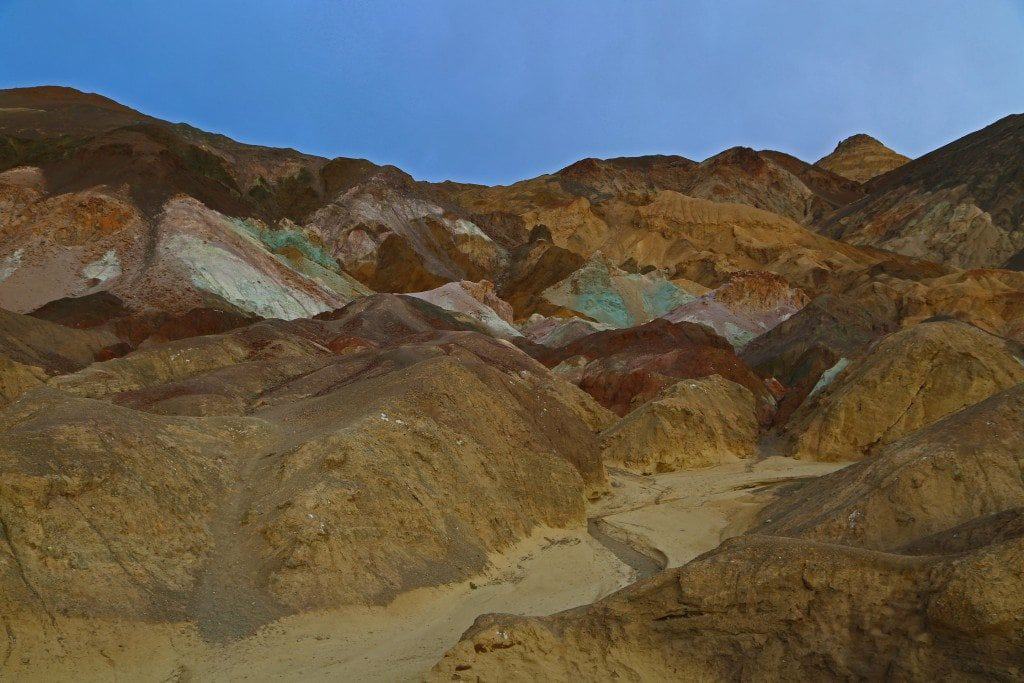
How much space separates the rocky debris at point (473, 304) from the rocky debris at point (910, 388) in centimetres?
3052

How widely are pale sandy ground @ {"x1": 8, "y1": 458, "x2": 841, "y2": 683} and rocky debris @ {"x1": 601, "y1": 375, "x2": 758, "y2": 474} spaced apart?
6.24 meters

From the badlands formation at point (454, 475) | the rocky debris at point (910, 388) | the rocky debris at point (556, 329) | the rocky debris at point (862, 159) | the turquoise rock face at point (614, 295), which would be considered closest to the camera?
the badlands formation at point (454, 475)

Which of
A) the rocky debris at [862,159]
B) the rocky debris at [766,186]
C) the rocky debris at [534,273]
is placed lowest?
the rocky debris at [534,273]

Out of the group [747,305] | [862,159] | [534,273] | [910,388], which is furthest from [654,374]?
[862,159]

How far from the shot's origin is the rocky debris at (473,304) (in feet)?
180

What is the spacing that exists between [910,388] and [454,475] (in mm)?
14814

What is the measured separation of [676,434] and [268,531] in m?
16.3

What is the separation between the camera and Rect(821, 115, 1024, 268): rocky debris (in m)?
85.6

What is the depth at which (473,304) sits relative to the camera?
56688 millimetres

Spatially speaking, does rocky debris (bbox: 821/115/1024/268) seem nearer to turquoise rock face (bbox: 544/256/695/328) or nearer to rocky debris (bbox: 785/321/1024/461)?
turquoise rock face (bbox: 544/256/695/328)

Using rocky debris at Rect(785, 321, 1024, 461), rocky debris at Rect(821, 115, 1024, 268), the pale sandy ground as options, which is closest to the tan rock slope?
the pale sandy ground

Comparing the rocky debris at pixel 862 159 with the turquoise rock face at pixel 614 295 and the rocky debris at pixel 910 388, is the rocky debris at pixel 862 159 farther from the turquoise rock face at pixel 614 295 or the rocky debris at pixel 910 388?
the rocky debris at pixel 910 388

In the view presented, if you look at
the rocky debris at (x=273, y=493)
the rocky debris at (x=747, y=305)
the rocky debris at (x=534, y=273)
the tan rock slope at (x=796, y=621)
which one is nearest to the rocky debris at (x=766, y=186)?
the rocky debris at (x=534, y=273)

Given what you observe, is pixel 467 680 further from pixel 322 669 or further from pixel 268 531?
pixel 268 531
